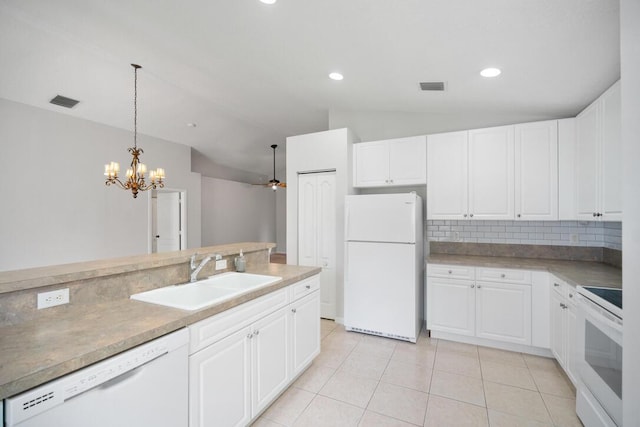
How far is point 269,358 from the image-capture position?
6.48 feet

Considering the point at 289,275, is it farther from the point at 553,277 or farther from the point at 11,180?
the point at 11,180

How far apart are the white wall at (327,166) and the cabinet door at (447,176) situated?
996 mm

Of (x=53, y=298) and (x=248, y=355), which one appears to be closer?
(x=53, y=298)

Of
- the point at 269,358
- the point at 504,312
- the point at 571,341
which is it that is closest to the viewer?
the point at 269,358

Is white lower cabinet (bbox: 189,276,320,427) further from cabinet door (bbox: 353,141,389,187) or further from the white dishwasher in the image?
cabinet door (bbox: 353,141,389,187)

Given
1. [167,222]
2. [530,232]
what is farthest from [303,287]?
[167,222]

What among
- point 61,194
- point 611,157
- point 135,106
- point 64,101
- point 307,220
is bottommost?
point 307,220

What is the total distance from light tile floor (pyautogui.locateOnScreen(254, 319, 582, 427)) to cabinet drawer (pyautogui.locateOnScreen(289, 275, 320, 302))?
732 millimetres

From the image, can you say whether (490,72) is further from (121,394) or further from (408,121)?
(121,394)

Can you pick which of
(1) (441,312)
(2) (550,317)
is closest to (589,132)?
(2) (550,317)

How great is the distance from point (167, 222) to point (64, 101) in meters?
2.98

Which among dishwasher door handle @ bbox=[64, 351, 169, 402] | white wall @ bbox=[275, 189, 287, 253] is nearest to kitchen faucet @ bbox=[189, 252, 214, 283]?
dishwasher door handle @ bbox=[64, 351, 169, 402]

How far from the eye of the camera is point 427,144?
3.45m

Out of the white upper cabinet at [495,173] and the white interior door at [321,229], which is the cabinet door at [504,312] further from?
the white interior door at [321,229]
